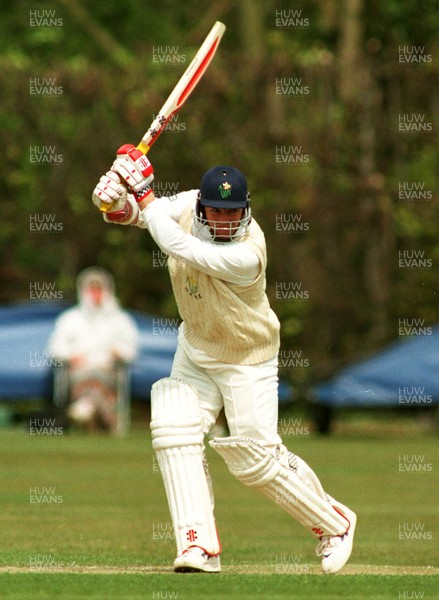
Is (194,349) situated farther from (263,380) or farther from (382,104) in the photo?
(382,104)

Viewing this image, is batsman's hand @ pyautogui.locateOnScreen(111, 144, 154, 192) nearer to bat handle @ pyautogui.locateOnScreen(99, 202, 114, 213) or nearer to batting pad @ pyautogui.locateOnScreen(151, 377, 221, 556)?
bat handle @ pyautogui.locateOnScreen(99, 202, 114, 213)

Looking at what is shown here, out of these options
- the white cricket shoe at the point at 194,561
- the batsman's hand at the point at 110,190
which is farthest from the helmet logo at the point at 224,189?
the white cricket shoe at the point at 194,561

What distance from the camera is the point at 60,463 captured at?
14789 millimetres

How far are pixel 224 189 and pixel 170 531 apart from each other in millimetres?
3045

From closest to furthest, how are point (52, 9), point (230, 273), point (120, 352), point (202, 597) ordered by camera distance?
point (202, 597), point (230, 273), point (120, 352), point (52, 9)

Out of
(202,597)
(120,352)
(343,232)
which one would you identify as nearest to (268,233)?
(343,232)

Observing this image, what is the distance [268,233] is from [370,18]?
3.37 metres

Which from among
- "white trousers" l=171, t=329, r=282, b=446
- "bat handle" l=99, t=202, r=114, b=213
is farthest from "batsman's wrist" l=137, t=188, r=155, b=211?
"white trousers" l=171, t=329, r=282, b=446

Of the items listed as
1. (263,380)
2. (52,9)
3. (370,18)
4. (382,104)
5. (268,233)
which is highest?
(52,9)

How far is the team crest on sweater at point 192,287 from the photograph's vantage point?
8016mm

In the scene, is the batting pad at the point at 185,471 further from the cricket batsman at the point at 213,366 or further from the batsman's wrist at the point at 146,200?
the batsman's wrist at the point at 146,200

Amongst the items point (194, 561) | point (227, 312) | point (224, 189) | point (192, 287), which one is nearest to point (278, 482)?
point (194, 561)

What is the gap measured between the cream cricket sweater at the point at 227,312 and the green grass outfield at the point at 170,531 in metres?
1.05

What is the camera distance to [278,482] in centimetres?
802
